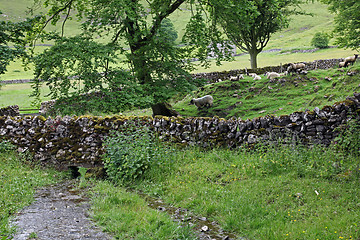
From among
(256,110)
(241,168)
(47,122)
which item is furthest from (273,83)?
(47,122)

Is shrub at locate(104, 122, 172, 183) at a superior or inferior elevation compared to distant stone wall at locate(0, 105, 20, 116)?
inferior

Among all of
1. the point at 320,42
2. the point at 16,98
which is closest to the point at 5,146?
the point at 16,98

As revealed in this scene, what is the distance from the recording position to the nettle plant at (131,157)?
8333 millimetres

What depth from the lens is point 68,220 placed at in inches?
238

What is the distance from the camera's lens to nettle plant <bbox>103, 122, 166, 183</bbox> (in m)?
8.33

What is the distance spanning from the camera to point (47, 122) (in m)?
10.6

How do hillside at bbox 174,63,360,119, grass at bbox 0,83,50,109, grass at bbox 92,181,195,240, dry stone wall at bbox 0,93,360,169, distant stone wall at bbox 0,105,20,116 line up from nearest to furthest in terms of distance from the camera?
1. grass at bbox 92,181,195,240
2. dry stone wall at bbox 0,93,360,169
3. hillside at bbox 174,63,360,119
4. distant stone wall at bbox 0,105,20,116
5. grass at bbox 0,83,50,109

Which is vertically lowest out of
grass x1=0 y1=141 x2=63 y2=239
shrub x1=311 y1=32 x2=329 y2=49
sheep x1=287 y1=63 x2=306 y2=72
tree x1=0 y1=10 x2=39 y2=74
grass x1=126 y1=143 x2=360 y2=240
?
grass x1=126 y1=143 x2=360 y2=240

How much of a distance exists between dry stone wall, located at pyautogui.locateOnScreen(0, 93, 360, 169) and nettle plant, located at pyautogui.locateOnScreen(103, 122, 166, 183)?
0.90 m

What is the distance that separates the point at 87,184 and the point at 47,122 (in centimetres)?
339

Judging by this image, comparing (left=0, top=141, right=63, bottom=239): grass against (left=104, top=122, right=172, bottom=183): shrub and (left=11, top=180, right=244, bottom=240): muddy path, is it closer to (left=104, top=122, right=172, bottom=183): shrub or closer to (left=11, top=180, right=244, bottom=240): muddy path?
(left=11, top=180, right=244, bottom=240): muddy path

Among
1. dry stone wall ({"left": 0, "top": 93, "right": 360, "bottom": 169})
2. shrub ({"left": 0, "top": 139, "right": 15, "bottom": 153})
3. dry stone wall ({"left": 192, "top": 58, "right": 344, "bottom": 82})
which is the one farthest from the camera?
dry stone wall ({"left": 192, "top": 58, "right": 344, "bottom": 82})

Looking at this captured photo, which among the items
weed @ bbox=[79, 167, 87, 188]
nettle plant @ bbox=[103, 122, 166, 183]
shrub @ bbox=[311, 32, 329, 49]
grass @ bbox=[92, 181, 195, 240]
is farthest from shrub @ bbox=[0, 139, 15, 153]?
shrub @ bbox=[311, 32, 329, 49]

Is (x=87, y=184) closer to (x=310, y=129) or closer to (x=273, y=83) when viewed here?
(x=310, y=129)
